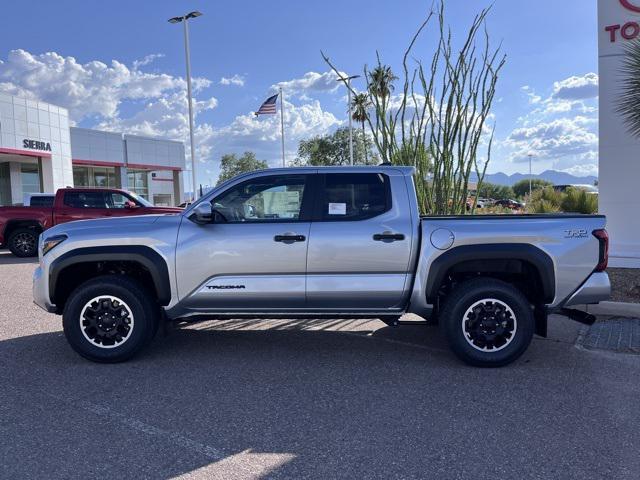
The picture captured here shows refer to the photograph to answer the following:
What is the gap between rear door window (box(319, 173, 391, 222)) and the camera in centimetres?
504

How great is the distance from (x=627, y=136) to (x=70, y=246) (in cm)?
939

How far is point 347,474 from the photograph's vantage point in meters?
3.10

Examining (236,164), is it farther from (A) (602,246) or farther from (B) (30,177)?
(A) (602,246)

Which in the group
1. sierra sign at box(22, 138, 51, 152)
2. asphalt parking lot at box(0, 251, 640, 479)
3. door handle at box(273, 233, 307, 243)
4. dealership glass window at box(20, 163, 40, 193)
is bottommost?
asphalt parking lot at box(0, 251, 640, 479)

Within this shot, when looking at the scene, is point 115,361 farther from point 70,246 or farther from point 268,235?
point 268,235

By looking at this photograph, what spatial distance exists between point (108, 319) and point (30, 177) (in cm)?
3078

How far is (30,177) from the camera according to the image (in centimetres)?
3161

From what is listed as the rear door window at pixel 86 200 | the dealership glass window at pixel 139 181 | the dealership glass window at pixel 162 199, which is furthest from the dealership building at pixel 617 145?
the dealership glass window at pixel 162 199

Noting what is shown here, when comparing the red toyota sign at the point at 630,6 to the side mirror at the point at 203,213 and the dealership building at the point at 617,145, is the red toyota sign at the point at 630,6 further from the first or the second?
the side mirror at the point at 203,213

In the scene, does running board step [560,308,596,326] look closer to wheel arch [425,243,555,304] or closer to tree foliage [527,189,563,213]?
wheel arch [425,243,555,304]

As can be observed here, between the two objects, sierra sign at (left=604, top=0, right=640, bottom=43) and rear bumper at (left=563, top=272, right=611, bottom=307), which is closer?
rear bumper at (left=563, top=272, right=611, bottom=307)

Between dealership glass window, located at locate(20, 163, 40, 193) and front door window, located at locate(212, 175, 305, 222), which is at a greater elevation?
dealership glass window, located at locate(20, 163, 40, 193)

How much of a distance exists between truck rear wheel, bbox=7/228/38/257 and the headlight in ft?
34.2

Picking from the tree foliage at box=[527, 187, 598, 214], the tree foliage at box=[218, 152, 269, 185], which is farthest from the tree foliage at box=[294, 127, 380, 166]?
the tree foliage at box=[527, 187, 598, 214]
